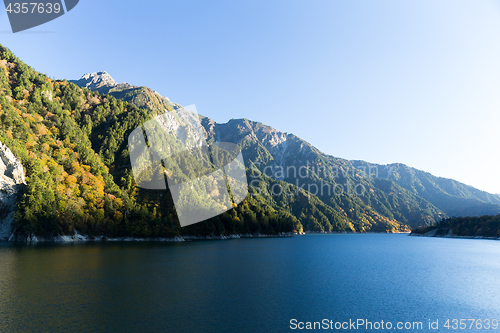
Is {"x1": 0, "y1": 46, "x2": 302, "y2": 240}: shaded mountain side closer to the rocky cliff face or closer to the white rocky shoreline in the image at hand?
the white rocky shoreline

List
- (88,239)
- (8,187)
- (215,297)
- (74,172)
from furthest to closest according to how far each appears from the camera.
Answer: (74,172) < (88,239) < (8,187) < (215,297)

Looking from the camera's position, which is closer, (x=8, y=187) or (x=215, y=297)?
(x=215, y=297)

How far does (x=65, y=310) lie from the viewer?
1113 inches

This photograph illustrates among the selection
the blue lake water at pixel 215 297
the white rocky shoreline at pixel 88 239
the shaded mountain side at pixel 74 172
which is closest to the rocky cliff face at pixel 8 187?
the shaded mountain side at pixel 74 172

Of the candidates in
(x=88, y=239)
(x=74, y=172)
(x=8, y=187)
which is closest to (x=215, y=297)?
(x=88, y=239)

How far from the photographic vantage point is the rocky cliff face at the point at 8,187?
95375 mm

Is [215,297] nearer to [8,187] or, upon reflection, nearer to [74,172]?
[8,187]

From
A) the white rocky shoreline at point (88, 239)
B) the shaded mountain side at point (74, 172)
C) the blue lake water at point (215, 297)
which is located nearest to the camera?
the blue lake water at point (215, 297)

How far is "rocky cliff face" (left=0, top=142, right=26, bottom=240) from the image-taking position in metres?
95.4

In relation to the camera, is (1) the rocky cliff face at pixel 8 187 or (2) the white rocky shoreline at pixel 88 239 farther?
(2) the white rocky shoreline at pixel 88 239

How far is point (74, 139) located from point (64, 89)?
6222cm

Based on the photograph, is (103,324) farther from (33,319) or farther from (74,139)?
(74,139)

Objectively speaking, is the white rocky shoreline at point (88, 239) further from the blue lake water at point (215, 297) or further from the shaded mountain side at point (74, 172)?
the blue lake water at point (215, 297)

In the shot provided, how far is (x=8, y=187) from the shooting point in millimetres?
96750
